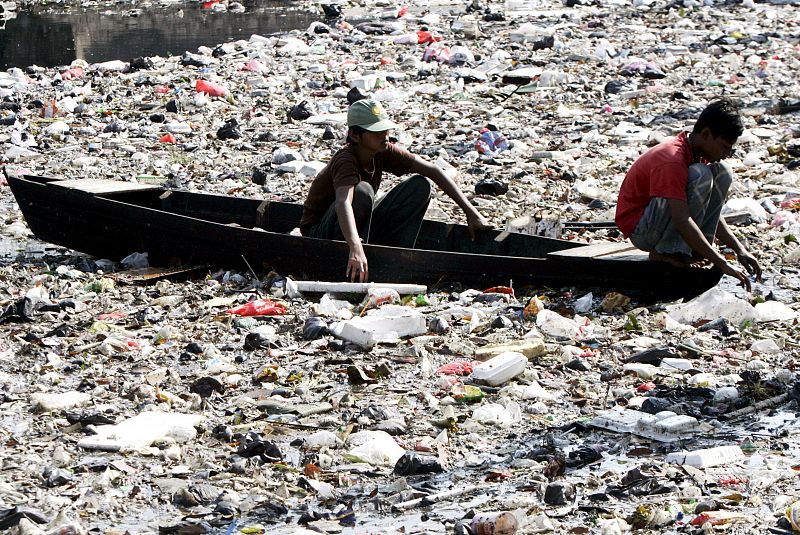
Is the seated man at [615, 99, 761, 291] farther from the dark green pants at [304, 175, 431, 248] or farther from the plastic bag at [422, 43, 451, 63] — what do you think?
the plastic bag at [422, 43, 451, 63]

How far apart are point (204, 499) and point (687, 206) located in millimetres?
2567

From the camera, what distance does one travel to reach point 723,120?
488 centimetres

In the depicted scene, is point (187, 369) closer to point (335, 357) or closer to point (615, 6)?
point (335, 357)

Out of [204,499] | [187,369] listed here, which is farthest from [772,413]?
[187,369]

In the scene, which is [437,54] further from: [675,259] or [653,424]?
[653,424]

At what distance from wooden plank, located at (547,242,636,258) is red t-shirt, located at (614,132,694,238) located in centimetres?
17

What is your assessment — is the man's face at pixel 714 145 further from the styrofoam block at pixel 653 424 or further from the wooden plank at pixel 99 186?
the wooden plank at pixel 99 186

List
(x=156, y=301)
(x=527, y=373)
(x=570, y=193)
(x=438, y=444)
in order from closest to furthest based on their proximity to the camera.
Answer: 1. (x=438, y=444)
2. (x=527, y=373)
3. (x=156, y=301)
4. (x=570, y=193)

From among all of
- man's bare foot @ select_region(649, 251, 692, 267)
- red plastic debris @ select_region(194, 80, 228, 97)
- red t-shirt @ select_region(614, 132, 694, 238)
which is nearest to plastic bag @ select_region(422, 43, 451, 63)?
red plastic debris @ select_region(194, 80, 228, 97)

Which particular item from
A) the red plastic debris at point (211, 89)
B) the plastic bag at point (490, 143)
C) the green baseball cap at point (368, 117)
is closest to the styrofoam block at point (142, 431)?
the green baseball cap at point (368, 117)

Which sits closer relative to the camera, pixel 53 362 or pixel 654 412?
pixel 654 412

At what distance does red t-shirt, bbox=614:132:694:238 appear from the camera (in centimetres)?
500

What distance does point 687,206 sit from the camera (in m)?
5.01

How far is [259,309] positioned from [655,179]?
1927mm
